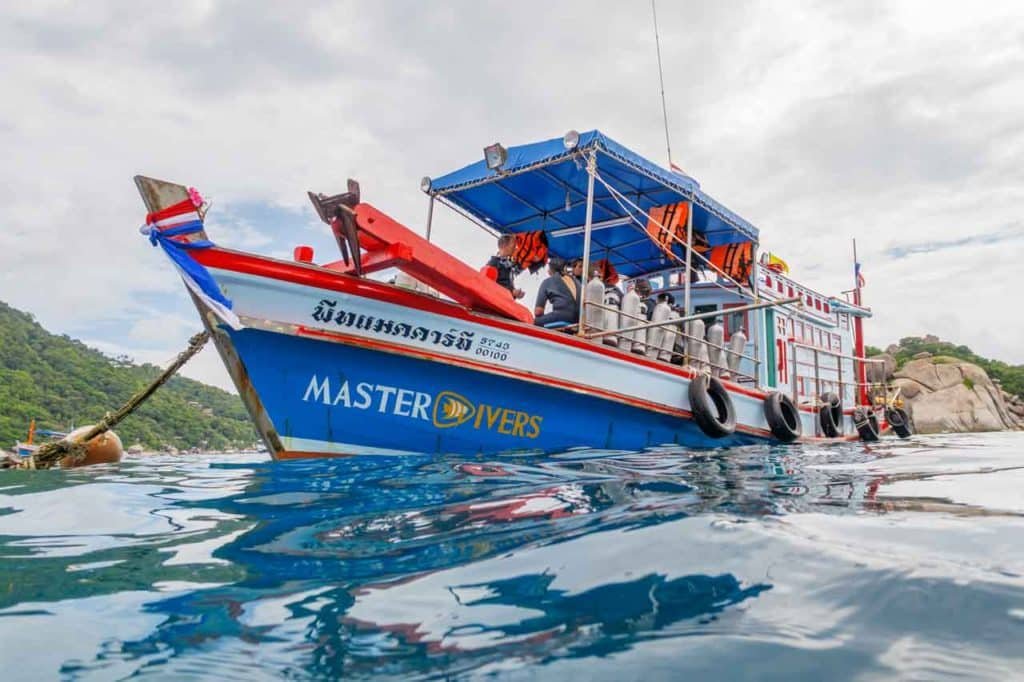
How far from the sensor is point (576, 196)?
8.41 metres

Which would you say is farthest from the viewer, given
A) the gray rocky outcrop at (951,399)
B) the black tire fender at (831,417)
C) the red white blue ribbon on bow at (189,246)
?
the gray rocky outcrop at (951,399)

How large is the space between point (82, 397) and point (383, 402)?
4778 cm

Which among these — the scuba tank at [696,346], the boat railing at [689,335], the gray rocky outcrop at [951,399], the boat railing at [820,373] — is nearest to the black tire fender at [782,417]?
the boat railing at [689,335]

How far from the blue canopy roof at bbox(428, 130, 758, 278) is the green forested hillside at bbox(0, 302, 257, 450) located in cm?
3313

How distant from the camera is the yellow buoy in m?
5.91

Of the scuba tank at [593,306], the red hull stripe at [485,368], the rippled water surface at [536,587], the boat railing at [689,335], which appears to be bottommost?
the rippled water surface at [536,587]

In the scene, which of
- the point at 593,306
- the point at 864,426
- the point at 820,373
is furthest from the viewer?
the point at 820,373

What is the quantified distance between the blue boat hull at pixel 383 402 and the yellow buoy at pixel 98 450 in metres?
2.52

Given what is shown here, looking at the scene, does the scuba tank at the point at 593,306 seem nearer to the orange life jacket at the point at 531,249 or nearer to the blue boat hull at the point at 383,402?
the blue boat hull at the point at 383,402

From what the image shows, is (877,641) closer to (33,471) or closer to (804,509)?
(804,509)

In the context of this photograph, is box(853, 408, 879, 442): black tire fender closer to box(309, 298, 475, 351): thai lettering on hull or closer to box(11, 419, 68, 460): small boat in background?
box(309, 298, 475, 351): thai lettering on hull

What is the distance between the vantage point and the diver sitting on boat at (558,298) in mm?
6523

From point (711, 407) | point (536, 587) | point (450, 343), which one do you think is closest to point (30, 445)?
point (450, 343)

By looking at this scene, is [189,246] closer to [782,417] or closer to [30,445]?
[782,417]
